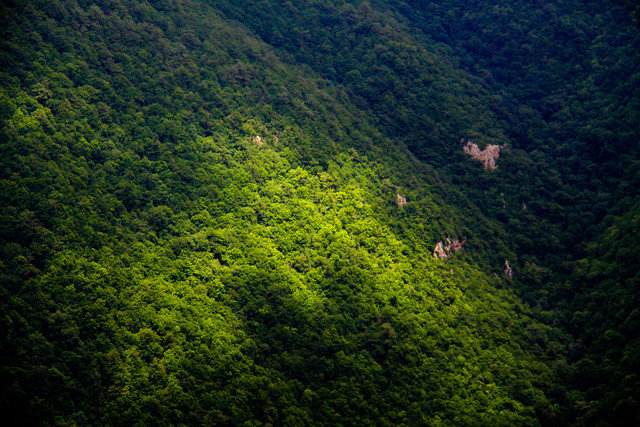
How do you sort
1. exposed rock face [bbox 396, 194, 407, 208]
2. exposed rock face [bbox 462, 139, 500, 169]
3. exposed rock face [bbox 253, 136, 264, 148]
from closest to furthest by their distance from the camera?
exposed rock face [bbox 253, 136, 264, 148]
exposed rock face [bbox 396, 194, 407, 208]
exposed rock face [bbox 462, 139, 500, 169]

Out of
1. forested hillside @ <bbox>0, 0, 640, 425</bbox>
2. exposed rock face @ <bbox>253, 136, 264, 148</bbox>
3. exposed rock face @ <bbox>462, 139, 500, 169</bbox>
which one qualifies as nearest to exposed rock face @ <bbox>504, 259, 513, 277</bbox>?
forested hillside @ <bbox>0, 0, 640, 425</bbox>

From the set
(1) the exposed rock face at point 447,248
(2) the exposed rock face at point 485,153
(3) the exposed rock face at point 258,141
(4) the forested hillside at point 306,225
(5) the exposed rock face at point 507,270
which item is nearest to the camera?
(4) the forested hillside at point 306,225

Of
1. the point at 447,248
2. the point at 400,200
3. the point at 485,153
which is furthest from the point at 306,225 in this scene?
the point at 485,153

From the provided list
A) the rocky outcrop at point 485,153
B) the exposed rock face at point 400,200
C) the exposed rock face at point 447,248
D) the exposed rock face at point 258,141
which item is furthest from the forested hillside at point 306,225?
the rocky outcrop at point 485,153

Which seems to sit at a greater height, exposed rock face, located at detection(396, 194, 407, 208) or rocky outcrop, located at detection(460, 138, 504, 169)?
rocky outcrop, located at detection(460, 138, 504, 169)

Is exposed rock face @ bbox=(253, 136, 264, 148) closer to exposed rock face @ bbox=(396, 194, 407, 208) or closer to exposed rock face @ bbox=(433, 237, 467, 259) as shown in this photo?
exposed rock face @ bbox=(396, 194, 407, 208)

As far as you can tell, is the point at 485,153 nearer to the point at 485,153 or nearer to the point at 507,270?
the point at 485,153

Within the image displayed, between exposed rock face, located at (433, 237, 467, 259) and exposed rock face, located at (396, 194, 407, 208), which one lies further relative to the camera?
exposed rock face, located at (396, 194, 407, 208)

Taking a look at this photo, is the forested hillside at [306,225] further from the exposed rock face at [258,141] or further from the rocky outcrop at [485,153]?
the rocky outcrop at [485,153]
